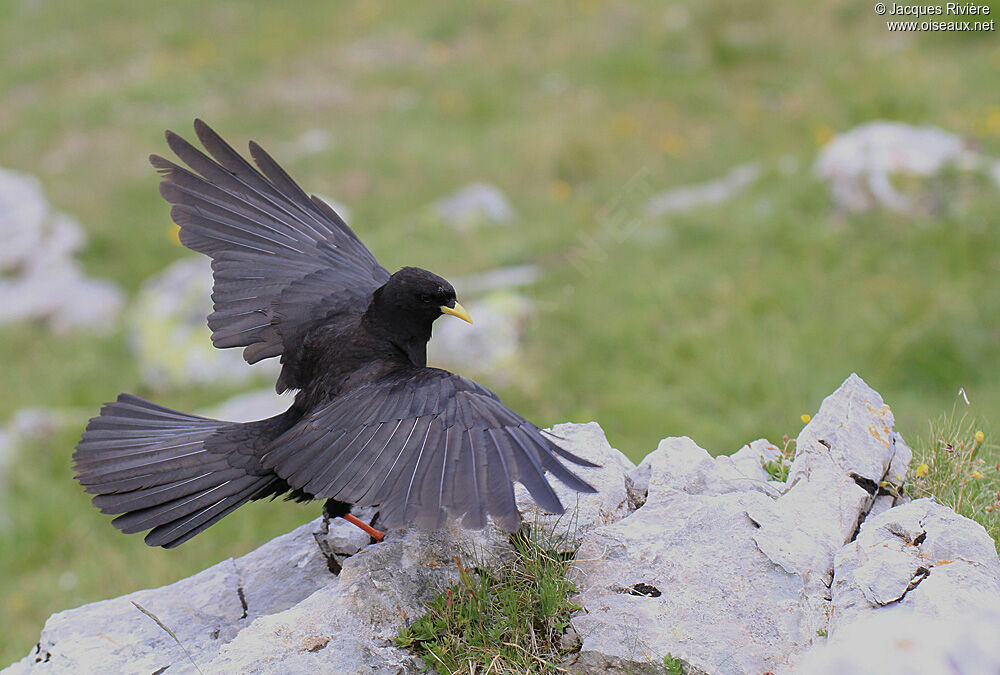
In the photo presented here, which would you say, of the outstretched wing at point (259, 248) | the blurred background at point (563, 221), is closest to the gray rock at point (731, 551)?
the blurred background at point (563, 221)

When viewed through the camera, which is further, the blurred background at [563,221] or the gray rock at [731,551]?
the blurred background at [563,221]

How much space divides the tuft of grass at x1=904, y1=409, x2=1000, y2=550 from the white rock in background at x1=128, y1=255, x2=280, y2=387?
6.06 metres

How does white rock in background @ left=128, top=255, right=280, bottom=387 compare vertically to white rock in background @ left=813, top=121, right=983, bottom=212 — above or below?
below

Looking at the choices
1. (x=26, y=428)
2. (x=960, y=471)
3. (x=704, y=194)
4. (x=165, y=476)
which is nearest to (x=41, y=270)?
(x=26, y=428)

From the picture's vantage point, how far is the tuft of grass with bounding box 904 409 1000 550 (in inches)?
125

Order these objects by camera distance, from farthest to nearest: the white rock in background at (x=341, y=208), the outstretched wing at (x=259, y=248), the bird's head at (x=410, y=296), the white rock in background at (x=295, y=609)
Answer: the white rock in background at (x=341, y=208), the outstretched wing at (x=259, y=248), the bird's head at (x=410, y=296), the white rock in background at (x=295, y=609)

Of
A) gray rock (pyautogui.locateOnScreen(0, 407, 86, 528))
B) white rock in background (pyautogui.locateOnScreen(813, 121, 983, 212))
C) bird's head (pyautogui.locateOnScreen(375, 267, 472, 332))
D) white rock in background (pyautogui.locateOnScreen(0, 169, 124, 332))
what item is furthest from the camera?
white rock in background (pyautogui.locateOnScreen(0, 169, 124, 332))

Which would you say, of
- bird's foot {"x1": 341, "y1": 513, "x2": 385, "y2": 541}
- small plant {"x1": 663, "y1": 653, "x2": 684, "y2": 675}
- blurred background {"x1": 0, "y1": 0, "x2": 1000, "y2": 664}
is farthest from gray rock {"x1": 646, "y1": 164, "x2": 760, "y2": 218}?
small plant {"x1": 663, "y1": 653, "x2": 684, "y2": 675}

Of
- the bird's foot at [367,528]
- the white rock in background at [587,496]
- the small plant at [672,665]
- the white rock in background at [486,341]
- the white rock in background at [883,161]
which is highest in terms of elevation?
the white rock in background at [883,161]

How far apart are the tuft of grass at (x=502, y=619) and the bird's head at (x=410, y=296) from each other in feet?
4.19

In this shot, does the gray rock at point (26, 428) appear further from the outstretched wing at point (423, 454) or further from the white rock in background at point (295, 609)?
the outstretched wing at point (423, 454)

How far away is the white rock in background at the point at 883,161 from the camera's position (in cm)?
763

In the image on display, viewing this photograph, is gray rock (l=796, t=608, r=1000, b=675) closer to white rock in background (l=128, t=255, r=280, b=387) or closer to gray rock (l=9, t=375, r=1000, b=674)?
gray rock (l=9, t=375, r=1000, b=674)

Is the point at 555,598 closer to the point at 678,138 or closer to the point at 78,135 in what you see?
the point at 678,138
